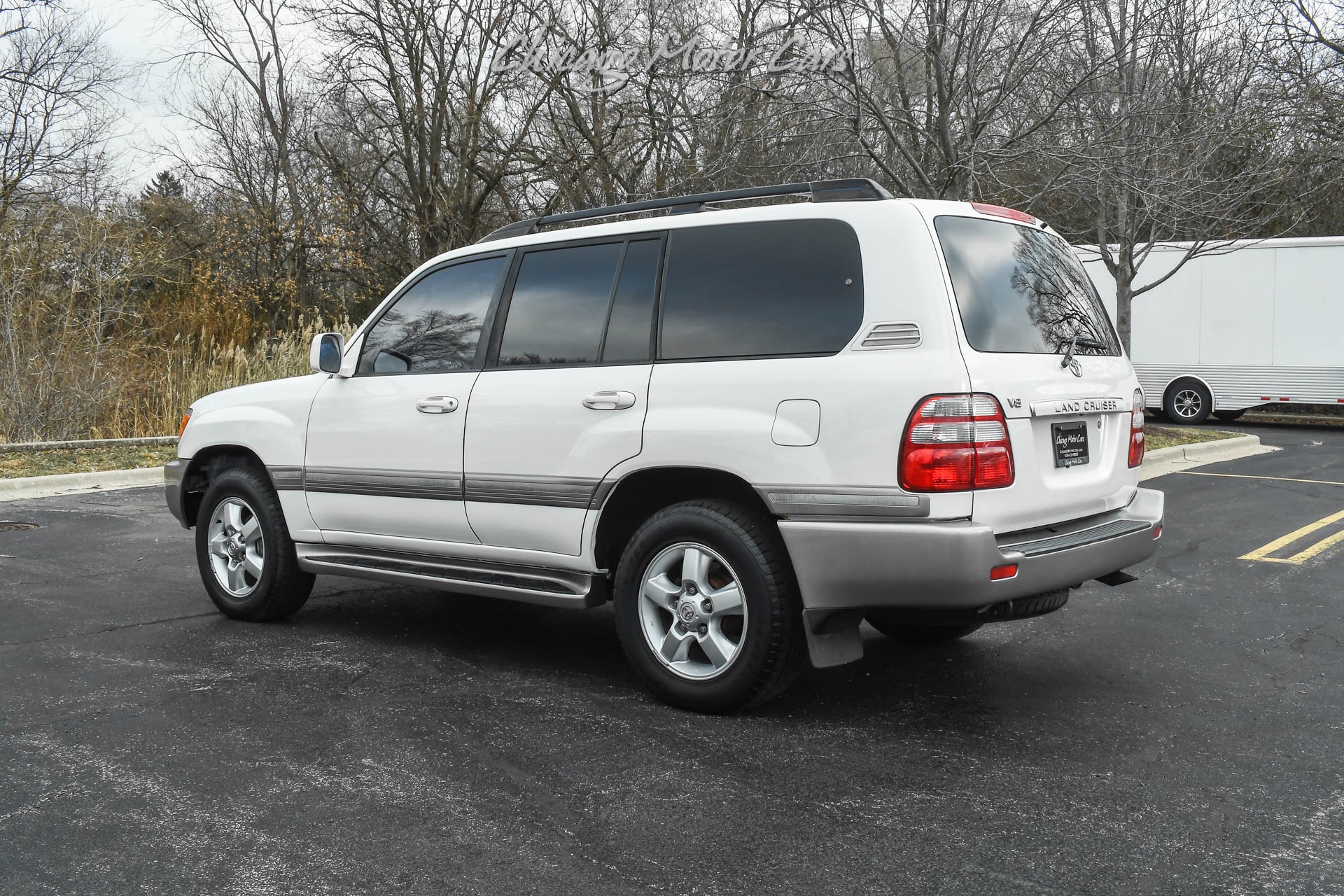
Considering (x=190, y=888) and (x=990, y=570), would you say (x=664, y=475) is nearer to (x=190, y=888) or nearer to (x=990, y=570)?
(x=990, y=570)

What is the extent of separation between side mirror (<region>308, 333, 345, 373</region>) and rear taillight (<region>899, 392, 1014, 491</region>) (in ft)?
10.0

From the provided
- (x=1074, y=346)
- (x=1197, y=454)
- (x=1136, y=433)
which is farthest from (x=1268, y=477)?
(x=1074, y=346)

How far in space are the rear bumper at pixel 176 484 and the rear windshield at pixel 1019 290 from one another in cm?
439

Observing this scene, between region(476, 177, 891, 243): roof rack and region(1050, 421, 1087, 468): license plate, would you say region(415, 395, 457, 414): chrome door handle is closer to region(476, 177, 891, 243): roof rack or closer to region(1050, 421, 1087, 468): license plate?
region(476, 177, 891, 243): roof rack

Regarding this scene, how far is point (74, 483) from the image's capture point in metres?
12.0

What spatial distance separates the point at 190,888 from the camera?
3037 millimetres

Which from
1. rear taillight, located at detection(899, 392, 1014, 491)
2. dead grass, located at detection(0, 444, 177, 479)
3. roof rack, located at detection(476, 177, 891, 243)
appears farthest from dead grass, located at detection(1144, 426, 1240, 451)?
dead grass, located at detection(0, 444, 177, 479)

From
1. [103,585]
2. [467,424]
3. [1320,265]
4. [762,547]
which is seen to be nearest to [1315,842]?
[762,547]

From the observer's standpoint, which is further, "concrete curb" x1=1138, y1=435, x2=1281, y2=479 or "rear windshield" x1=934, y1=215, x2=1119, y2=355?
"concrete curb" x1=1138, y1=435, x2=1281, y2=479

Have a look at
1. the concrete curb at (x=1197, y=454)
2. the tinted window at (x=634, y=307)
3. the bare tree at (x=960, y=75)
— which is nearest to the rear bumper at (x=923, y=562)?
the tinted window at (x=634, y=307)

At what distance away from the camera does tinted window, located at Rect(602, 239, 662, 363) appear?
479 centimetres

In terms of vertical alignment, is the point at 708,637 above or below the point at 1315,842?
above

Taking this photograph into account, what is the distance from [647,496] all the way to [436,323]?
1.51m

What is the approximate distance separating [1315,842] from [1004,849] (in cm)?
89
